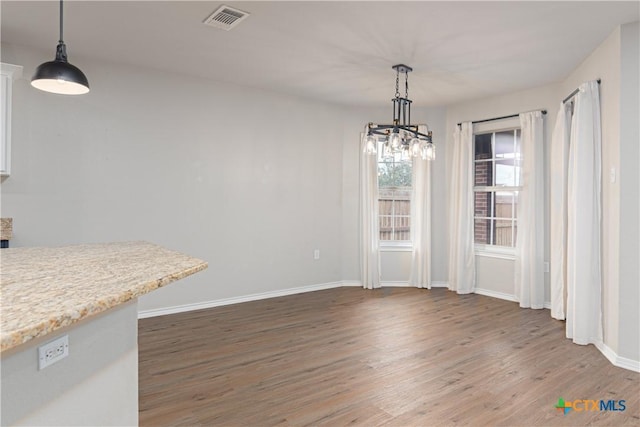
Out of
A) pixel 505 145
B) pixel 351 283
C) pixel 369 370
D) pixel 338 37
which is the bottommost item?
pixel 369 370

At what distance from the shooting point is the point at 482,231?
5.78m

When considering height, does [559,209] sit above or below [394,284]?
above

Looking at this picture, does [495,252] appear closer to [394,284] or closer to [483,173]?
[483,173]

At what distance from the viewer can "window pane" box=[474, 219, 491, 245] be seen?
573cm

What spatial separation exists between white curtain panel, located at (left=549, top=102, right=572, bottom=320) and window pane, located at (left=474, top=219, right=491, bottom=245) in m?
1.20

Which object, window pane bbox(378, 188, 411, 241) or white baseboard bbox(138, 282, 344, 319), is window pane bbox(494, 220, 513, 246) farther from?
white baseboard bbox(138, 282, 344, 319)

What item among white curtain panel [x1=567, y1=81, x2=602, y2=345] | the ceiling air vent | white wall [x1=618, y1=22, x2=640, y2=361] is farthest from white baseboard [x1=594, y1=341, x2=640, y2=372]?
the ceiling air vent

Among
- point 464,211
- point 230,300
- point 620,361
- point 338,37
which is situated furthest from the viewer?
point 464,211

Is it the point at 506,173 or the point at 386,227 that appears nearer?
the point at 506,173

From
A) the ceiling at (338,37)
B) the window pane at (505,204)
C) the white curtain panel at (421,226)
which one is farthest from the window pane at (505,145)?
the white curtain panel at (421,226)

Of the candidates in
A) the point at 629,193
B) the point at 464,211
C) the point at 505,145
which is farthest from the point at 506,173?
the point at 629,193

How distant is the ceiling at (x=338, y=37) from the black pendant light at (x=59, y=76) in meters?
0.90

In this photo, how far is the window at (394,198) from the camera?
20.4 ft

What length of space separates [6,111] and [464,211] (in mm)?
5181
